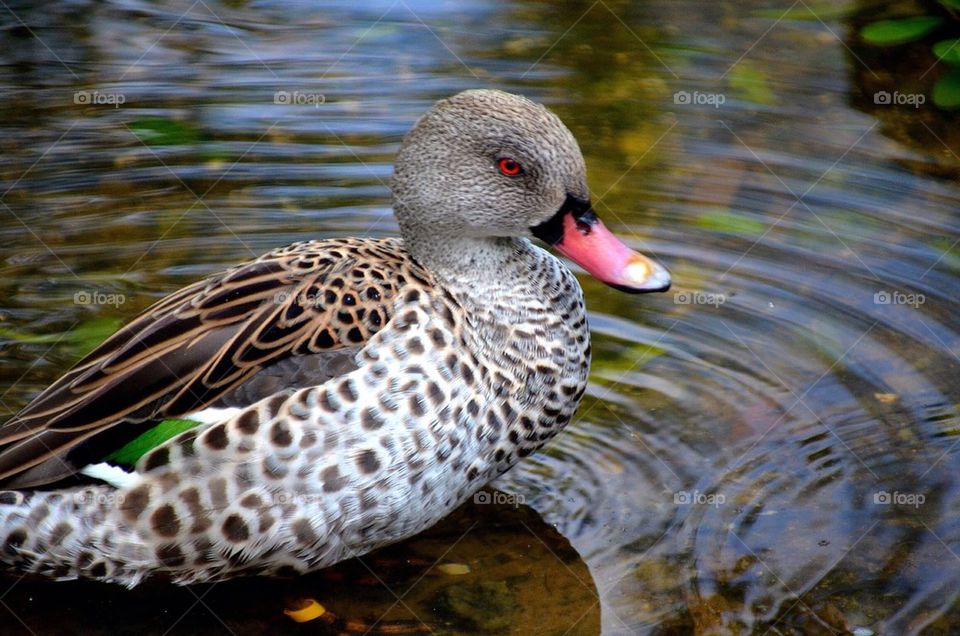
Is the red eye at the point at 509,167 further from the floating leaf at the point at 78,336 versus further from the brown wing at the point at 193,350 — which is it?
the floating leaf at the point at 78,336

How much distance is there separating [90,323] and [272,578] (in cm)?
184

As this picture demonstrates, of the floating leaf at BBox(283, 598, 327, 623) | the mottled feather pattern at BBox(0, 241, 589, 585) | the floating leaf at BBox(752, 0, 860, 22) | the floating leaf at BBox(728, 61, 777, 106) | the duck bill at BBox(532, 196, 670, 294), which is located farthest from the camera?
the floating leaf at BBox(752, 0, 860, 22)

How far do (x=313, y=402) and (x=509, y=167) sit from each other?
1.16 meters

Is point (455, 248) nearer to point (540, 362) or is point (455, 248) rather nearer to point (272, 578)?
point (540, 362)

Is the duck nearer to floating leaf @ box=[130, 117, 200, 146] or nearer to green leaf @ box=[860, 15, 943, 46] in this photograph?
floating leaf @ box=[130, 117, 200, 146]

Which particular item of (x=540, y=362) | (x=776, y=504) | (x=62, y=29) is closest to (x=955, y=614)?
(x=776, y=504)

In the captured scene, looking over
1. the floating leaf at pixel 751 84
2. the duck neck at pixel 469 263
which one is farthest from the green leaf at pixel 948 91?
the duck neck at pixel 469 263

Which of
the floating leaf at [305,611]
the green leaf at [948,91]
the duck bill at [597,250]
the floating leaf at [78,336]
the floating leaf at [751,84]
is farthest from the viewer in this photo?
the floating leaf at [751,84]

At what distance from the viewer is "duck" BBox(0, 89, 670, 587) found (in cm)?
442

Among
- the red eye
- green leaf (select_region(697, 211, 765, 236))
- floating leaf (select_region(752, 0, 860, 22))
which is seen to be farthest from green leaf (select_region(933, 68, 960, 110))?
the red eye

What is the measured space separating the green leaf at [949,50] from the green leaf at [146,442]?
5.48 m

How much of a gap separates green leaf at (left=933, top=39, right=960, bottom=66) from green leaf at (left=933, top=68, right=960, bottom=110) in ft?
0.32

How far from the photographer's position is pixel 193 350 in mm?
4520

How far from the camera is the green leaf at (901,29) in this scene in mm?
8211
